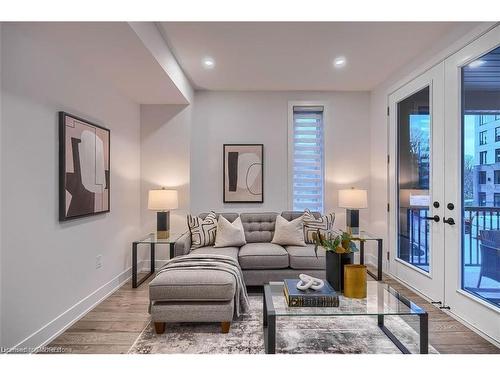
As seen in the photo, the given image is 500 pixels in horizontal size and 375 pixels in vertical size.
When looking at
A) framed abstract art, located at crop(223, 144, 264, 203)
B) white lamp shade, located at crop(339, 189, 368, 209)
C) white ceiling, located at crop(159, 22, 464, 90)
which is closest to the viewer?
white ceiling, located at crop(159, 22, 464, 90)

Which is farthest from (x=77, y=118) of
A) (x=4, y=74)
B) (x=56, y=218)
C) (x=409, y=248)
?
(x=409, y=248)

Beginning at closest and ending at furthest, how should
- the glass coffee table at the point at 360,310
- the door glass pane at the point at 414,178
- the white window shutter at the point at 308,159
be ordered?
the glass coffee table at the point at 360,310 < the door glass pane at the point at 414,178 < the white window shutter at the point at 308,159

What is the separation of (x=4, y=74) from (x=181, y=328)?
2.18 meters

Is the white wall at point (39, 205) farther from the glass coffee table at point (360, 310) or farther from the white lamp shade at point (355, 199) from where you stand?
the white lamp shade at point (355, 199)

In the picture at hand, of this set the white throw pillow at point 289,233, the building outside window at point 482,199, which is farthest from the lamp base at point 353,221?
the building outside window at point 482,199

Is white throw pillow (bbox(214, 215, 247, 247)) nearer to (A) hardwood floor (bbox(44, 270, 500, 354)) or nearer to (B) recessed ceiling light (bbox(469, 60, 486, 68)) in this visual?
(A) hardwood floor (bbox(44, 270, 500, 354))

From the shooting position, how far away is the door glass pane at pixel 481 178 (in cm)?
217

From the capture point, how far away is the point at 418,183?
122 inches

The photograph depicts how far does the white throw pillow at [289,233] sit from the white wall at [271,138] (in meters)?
0.74

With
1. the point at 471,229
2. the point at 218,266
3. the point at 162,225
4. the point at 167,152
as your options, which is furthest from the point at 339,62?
the point at 162,225

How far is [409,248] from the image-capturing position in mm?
3266

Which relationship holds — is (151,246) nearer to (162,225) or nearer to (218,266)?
(162,225)

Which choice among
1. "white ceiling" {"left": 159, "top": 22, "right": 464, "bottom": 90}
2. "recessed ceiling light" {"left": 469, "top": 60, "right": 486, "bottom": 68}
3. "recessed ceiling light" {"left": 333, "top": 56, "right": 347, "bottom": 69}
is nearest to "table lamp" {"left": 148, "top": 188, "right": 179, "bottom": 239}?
"white ceiling" {"left": 159, "top": 22, "right": 464, "bottom": 90}

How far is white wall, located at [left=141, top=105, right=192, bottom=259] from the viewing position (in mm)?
3926
